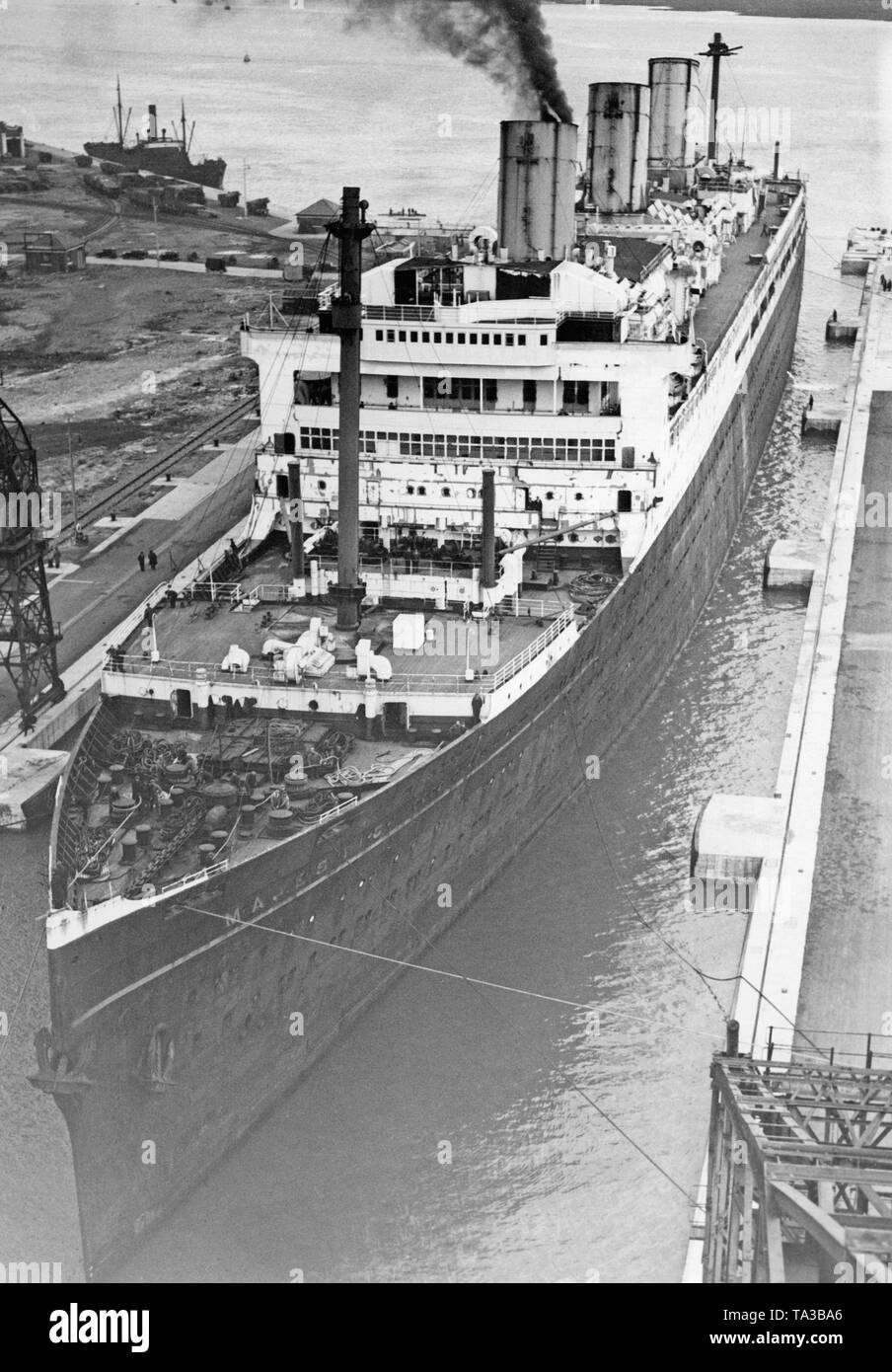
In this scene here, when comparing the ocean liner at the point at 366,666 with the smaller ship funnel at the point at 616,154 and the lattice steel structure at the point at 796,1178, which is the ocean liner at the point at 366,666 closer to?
the lattice steel structure at the point at 796,1178

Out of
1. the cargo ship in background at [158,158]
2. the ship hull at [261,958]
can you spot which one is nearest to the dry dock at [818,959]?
the ship hull at [261,958]

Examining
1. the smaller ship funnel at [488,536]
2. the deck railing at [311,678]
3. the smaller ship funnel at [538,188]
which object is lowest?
the deck railing at [311,678]

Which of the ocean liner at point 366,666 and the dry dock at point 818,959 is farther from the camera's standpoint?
the ocean liner at point 366,666

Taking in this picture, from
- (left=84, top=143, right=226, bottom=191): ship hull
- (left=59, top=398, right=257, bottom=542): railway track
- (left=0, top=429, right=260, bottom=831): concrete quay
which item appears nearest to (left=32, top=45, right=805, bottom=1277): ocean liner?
(left=0, top=429, right=260, bottom=831): concrete quay

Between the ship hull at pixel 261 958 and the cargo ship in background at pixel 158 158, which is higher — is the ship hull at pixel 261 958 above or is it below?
below

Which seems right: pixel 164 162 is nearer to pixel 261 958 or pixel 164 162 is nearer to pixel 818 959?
pixel 818 959

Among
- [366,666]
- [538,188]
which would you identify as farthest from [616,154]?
[366,666]

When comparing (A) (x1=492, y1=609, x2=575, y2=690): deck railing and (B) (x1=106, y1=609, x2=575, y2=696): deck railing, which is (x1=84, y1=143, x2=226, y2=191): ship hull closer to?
(A) (x1=492, y1=609, x2=575, y2=690): deck railing
